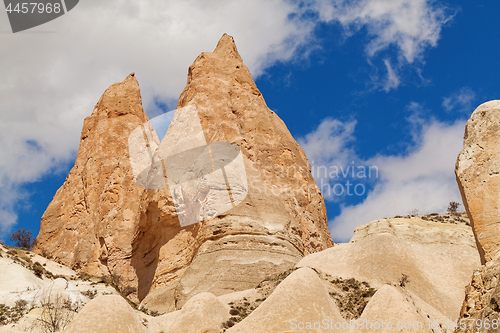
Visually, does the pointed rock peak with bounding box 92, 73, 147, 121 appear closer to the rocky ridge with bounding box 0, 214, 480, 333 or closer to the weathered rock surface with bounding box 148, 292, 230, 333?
the rocky ridge with bounding box 0, 214, 480, 333

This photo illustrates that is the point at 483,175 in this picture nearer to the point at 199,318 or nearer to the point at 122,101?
the point at 199,318

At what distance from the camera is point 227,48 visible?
34.2 meters

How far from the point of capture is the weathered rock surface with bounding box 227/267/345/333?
13.6m

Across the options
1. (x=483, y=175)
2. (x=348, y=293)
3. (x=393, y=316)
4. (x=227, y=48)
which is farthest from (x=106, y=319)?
(x=227, y=48)

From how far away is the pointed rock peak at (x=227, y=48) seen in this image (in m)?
33.8

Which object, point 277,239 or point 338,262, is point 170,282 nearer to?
point 277,239

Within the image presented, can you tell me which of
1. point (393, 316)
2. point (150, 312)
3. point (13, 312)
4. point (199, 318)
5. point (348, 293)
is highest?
point (13, 312)

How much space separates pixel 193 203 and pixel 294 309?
11485 mm

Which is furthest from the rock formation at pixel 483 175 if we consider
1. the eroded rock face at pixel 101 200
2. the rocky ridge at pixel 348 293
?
the eroded rock face at pixel 101 200

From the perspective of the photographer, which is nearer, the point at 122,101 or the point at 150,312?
the point at 150,312

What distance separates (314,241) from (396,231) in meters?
5.89

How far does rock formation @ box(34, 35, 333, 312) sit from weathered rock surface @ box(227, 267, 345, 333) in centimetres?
549

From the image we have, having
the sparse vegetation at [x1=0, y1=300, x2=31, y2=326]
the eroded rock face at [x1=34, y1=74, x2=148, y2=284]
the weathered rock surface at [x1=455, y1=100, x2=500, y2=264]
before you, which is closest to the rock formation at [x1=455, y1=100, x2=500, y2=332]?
the weathered rock surface at [x1=455, y1=100, x2=500, y2=264]

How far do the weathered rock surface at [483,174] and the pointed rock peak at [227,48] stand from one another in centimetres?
2354
